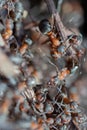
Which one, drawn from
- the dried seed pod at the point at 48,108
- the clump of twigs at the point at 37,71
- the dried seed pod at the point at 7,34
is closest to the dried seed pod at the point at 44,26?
the clump of twigs at the point at 37,71

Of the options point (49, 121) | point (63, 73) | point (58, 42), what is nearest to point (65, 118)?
point (49, 121)

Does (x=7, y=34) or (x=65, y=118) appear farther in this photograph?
(x=65, y=118)

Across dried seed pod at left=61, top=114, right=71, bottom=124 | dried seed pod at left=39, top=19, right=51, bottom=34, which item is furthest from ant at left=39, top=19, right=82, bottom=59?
dried seed pod at left=61, top=114, right=71, bottom=124

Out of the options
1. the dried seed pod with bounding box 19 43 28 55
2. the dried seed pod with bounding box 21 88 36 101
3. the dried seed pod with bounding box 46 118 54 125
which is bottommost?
the dried seed pod with bounding box 46 118 54 125

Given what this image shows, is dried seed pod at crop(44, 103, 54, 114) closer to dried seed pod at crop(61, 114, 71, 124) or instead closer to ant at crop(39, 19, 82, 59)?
dried seed pod at crop(61, 114, 71, 124)

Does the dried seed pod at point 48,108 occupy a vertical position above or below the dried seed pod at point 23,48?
below

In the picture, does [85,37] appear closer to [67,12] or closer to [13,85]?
[67,12]

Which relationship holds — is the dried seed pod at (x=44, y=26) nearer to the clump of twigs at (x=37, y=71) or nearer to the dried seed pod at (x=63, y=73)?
the clump of twigs at (x=37, y=71)

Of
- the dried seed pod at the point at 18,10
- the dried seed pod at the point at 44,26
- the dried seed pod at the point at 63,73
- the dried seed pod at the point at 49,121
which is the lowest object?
the dried seed pod at the point at 49,121

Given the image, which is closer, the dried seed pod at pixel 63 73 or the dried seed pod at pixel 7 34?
the dried seed pod at pixel 7 34

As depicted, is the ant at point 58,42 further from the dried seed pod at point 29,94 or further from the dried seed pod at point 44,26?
the dried seed pod at point 29,94

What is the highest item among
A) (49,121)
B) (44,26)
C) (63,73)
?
(44,26)

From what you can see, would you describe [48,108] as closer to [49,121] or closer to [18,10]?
[49,121]

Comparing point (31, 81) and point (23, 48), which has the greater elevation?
point (23, 48)
